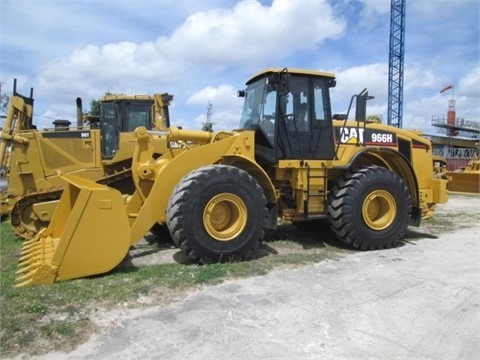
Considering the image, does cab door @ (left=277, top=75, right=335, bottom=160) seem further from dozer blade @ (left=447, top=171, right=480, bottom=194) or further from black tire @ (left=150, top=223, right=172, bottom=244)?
dozer blade @ (left=447, top=171, right=480, bottom=194)

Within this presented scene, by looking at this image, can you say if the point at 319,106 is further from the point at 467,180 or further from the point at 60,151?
the point at 467,180

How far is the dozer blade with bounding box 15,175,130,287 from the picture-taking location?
5.11 meters

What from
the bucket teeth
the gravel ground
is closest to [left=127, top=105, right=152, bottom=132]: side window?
the bucket teeth

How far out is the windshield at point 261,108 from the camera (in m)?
7.28

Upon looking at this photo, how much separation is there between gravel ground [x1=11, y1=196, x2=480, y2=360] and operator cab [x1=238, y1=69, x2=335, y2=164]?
201 centimetres

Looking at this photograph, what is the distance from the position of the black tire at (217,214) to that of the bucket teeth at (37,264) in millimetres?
1491

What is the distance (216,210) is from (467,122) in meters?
77.9

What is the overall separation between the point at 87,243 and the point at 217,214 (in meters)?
1.78

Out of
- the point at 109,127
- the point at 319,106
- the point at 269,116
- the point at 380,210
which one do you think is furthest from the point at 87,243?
the point at 109,127

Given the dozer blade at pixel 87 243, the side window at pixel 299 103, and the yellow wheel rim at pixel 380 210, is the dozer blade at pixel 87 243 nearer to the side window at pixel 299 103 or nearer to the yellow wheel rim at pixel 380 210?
the side window at pixel 299 103

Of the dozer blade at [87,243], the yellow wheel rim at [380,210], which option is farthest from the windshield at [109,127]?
the yellow wheel rim at [380,210]

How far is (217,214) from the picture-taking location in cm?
632

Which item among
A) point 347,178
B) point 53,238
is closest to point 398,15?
point 347,178

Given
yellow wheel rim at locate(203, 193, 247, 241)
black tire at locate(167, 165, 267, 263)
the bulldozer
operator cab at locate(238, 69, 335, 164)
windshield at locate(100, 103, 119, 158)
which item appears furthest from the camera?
windshield at locate(100, 103, 119, 158)
